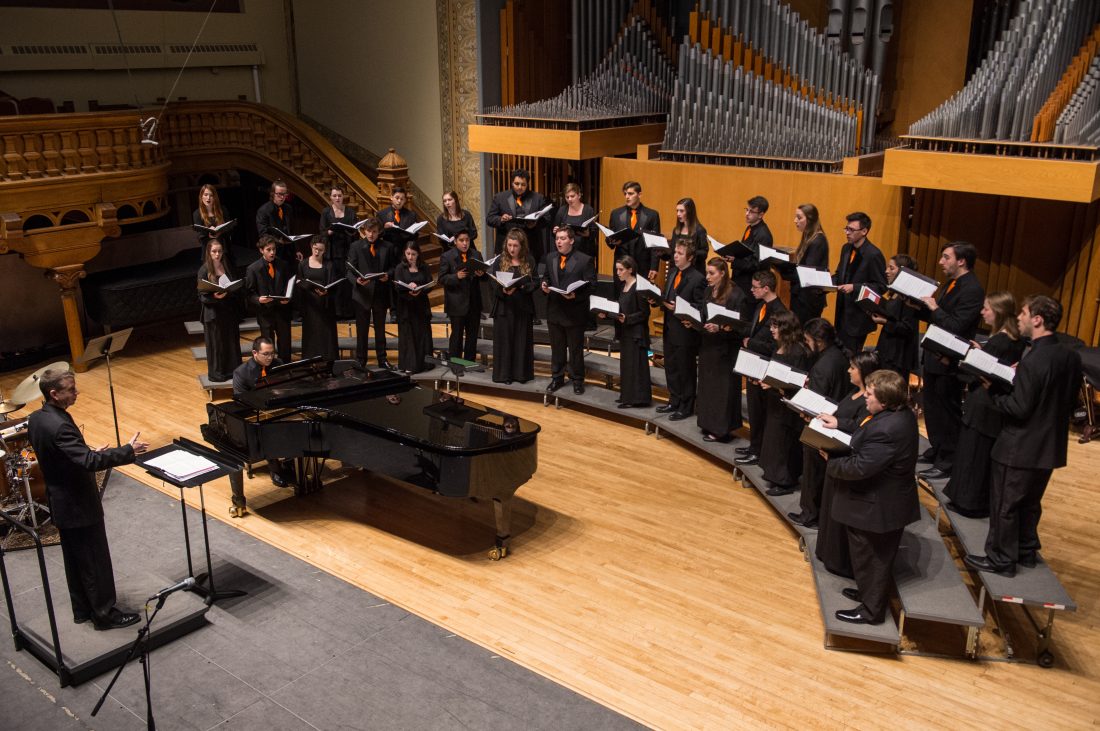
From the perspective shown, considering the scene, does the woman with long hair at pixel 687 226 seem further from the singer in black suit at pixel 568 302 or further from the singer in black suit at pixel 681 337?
the singer in black suit at pixel 568 302

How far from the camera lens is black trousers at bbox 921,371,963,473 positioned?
21.6 ft

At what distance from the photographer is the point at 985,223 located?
8523 millimetres

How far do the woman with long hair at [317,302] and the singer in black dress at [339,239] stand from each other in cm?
17

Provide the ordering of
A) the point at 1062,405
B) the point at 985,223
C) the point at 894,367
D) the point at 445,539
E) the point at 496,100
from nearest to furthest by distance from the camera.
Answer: the point at 1062,405 < the point at 445,539 < the point at 894,367 < the point at 985,223 < the point at 496,100

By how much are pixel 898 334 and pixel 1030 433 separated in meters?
2.14

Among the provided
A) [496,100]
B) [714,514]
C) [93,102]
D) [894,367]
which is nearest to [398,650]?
[714,514]

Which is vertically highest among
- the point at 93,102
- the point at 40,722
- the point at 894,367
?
the point at 93,102

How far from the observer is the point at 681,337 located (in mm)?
7844

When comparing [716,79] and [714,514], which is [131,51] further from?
[714,514]

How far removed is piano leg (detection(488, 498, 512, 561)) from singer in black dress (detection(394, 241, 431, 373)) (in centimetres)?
307

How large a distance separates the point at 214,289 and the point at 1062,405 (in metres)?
6.88

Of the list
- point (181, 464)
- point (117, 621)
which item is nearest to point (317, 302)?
point (181, 464)

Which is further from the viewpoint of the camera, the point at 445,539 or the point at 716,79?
the point at 716,79

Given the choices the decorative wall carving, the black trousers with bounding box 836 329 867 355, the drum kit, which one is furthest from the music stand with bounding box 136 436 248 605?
the decorative wall carving
